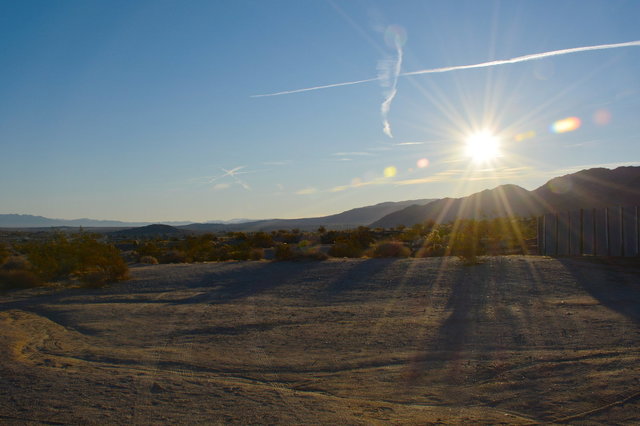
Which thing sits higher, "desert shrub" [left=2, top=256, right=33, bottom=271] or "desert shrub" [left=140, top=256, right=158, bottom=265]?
"desert shrub" [left=2, top=256, right=33, bottom=271]

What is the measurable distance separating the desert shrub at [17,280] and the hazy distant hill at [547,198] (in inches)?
2849

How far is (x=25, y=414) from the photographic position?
703cm

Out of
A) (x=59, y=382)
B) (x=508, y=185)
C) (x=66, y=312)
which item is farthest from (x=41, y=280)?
(x=508, y=185)

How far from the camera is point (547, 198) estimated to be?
111 meters

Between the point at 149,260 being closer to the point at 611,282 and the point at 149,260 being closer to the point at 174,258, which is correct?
the point at 174,258

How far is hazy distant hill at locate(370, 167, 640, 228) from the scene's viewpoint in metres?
93.1

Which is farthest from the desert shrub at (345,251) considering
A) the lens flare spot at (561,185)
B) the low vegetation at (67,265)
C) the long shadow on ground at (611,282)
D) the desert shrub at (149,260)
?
the lens flare spot at (561,185)

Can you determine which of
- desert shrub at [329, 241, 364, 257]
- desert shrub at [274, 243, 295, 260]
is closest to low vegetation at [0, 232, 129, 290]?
desert shrub at [274, 243, 295, 260]

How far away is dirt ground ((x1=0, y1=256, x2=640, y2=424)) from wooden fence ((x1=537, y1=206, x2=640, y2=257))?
10.3 ft

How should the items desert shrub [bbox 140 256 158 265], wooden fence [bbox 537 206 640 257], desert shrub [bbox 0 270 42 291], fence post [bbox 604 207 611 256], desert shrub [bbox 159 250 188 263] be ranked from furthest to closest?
desert shrub [bbox 159 250 188 263] → desert shrub [bbox 140 256 158 265] → fence post [bbox 604 207 611 256] → wooden fence [bbox 537 206 640 257] → desert shrub [bbox 0 270 42 291]

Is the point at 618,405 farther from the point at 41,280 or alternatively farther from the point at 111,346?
the point at 41,280

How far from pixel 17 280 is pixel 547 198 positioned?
104 m

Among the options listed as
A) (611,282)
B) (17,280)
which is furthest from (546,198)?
(17,280)

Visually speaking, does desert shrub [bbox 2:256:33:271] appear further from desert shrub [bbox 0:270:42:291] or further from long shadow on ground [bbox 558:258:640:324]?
long shadow on ground [bbox 558:258:640:324]
